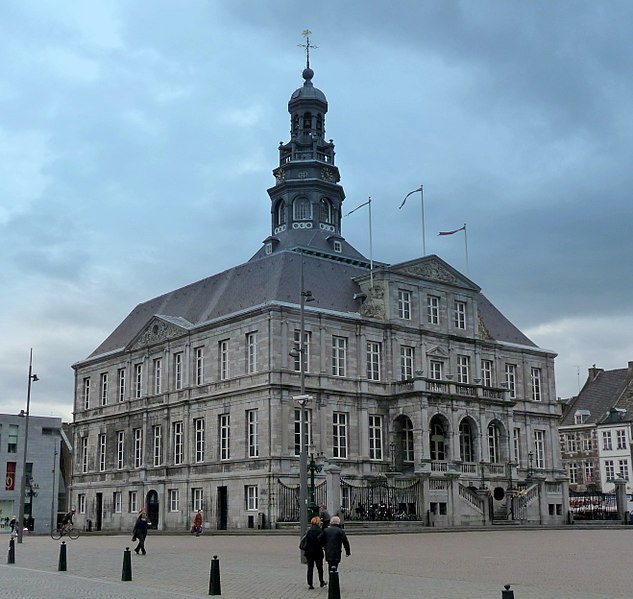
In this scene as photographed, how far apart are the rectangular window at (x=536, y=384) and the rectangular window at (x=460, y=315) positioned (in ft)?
27.4

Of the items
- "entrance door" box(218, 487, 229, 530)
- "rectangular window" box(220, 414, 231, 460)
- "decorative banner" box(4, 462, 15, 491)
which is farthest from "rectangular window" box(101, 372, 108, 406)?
"decorative banner" box(4, 462, 15, 491)

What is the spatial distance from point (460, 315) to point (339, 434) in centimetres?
1374

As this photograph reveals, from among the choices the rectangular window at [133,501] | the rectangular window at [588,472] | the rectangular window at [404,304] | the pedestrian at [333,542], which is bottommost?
the pedestrian at [333,542]

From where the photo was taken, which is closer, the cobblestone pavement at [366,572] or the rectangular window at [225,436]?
the cobblestone pavement at [366,572]

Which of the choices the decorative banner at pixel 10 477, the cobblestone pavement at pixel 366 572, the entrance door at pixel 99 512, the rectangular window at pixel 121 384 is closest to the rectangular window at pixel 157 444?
the rectangular window at pixel 121 384

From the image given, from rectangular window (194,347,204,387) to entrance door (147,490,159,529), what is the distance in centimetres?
870

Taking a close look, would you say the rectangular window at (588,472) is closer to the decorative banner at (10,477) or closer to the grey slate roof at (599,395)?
the grey slate roof at (599,395)

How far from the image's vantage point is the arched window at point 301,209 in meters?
73.9

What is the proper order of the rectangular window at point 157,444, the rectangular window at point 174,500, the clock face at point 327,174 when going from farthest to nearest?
1. the clock face at point 327,174
2. the rectangular window at point 157,444
3. the rectangular window at point 174,500

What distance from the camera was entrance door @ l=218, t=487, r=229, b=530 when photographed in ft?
184

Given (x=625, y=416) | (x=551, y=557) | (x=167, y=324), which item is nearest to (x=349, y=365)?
(x=167, y=324)

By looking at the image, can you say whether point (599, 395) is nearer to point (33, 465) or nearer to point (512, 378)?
point (512, 378)

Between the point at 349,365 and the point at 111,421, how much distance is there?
817 inches

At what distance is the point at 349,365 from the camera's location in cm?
5853
